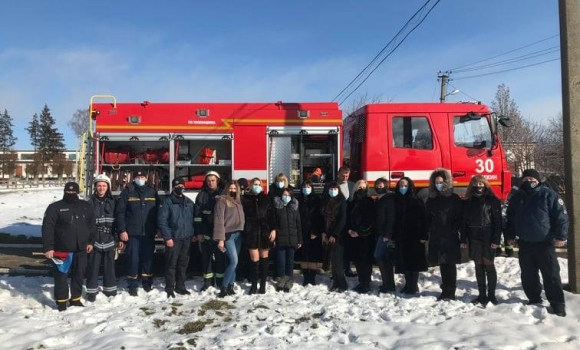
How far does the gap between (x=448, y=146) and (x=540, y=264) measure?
3.14 meters

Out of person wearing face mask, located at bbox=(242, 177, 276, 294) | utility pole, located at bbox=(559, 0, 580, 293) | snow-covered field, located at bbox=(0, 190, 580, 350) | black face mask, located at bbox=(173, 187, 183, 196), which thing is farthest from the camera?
black face mask, located at bbox=(173, 187, 183, 196)

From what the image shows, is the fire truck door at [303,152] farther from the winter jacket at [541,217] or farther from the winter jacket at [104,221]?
the winter jacket at [541,217]

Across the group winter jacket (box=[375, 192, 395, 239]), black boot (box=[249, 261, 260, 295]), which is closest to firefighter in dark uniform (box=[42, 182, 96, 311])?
black boot (box=[249, 261, 260, 295])

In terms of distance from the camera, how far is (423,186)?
844 cm

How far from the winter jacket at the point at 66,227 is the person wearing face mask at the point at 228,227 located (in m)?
1.87

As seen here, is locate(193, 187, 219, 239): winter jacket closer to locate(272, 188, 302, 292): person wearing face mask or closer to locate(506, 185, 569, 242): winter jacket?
locate(272, 188, 302, 292): person wearing face mask

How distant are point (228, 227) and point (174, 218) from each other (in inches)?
34.2

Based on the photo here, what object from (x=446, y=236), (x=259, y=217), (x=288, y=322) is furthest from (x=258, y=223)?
(x=446, y=236)

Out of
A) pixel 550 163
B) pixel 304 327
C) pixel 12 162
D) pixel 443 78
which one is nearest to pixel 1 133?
pixel 12 162

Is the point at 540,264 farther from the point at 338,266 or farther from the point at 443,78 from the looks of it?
the point at 443,78

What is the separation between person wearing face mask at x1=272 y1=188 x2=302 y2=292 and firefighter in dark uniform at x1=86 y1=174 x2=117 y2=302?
256cm

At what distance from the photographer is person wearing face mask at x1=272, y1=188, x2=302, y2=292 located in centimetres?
698

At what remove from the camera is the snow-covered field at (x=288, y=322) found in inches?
195

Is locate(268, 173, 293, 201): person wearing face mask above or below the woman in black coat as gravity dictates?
above
